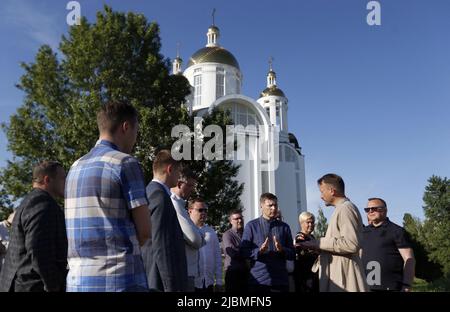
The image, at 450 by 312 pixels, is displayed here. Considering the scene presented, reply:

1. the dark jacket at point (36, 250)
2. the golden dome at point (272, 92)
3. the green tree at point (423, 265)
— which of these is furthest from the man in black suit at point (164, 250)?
the golden dome at point (272, 92)

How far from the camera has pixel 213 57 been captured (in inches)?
1553

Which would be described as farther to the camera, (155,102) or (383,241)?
(155,102)

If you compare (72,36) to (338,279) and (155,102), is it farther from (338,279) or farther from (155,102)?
(338,279)

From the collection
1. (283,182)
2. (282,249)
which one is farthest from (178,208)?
(283,182)

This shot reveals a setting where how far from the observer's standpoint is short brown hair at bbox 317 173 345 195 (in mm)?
4051

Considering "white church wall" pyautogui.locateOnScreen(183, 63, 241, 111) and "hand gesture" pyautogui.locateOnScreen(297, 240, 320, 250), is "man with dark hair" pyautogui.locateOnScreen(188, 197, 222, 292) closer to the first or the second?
"hand gesture" pyautogui.locateOnScreen(297, 240, 320, 250)

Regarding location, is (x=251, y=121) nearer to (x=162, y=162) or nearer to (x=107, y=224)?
(x=162, y=162)

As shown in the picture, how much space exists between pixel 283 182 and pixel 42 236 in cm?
3763

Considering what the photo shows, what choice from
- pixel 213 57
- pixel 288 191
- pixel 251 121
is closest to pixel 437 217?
pixel 288 191

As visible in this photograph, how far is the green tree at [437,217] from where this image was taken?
22.5 meters

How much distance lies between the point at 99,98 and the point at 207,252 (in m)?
10.8

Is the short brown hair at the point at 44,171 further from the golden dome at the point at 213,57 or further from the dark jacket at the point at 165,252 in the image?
the golden dome at the point at 213,57

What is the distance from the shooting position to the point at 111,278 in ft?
7.61
